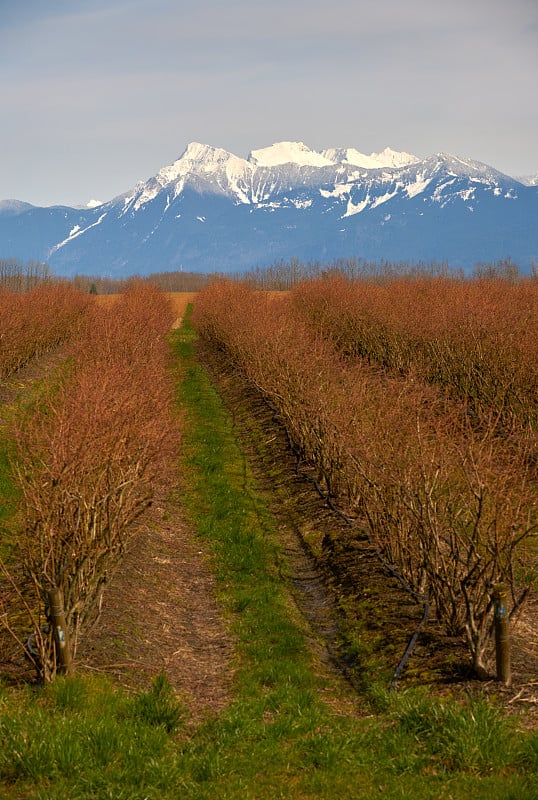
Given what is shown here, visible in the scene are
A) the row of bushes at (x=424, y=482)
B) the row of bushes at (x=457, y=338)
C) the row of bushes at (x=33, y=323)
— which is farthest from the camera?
the row of bushes at (x=33, y=323)

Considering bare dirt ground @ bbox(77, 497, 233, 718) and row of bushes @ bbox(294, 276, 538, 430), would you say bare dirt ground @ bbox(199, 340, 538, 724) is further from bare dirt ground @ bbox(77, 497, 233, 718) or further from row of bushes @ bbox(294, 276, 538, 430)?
row of bushes @ bbox(294, 276, 538, 430)

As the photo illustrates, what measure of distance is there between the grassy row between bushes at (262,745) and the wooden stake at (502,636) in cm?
47

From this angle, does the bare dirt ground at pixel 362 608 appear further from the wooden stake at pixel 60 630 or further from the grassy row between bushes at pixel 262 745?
the wooden stake at pixel 60 630

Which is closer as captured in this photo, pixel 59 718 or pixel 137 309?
pixel 59 718

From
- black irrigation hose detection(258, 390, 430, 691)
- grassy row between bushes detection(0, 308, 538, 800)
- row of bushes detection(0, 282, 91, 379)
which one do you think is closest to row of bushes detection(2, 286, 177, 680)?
grassy row between bushes detection(0, 308, 538, 800)

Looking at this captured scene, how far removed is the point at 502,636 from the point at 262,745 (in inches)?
85.7

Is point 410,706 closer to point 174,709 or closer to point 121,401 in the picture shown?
point 174,709

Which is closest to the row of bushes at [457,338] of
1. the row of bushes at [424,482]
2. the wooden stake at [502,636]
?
the row of bushes at [424,482]

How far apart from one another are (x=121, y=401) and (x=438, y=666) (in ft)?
17.1

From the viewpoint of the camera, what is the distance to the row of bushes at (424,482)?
713 centimetres

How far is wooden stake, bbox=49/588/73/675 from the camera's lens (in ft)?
20.8

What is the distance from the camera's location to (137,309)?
90.9 feet

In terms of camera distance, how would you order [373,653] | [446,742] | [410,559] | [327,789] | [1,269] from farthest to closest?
1. [1,269]
2. [410,559]
3. [373,653]
4. [446,742]
5. [327,789]

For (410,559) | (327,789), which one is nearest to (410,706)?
(327,789)
